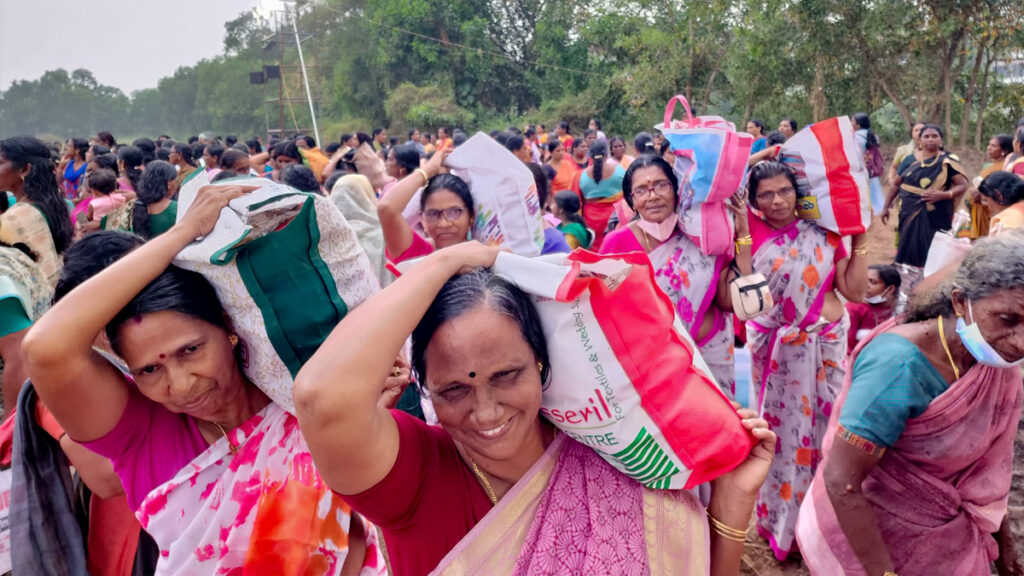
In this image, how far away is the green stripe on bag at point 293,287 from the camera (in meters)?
1.51

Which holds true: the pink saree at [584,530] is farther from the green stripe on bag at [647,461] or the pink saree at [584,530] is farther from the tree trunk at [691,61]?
the tree trunk at [691,61]

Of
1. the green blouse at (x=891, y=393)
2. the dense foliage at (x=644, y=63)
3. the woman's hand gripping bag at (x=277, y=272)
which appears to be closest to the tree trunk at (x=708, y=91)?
the dense foliage at (x=644, y=63)

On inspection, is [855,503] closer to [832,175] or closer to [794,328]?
[794,328]

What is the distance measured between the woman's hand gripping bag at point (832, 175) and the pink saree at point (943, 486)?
119cm

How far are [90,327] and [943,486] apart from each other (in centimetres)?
251

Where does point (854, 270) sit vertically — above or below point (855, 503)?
above

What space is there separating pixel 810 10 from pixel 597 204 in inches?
507

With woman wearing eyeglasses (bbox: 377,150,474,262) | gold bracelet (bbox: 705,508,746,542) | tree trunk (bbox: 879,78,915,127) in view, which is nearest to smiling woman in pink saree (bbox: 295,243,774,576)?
gold bracelet (bbox: 705,508,746,542)

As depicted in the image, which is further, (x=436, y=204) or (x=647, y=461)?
(x=436, y=204)

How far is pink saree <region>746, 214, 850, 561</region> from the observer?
139 inches

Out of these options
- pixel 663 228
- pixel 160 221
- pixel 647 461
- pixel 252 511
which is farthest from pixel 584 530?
pixel 160 221

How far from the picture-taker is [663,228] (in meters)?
3.40

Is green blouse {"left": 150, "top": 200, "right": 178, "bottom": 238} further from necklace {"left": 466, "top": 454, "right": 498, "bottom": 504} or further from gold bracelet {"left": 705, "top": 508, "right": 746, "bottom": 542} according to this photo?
gold bracelet {"left": 705, "top": 508, "right": 746, "bottom": 542}

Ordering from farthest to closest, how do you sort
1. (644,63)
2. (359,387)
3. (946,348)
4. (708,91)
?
(644,63) < (708,91) < (946,348) < (359,387)
